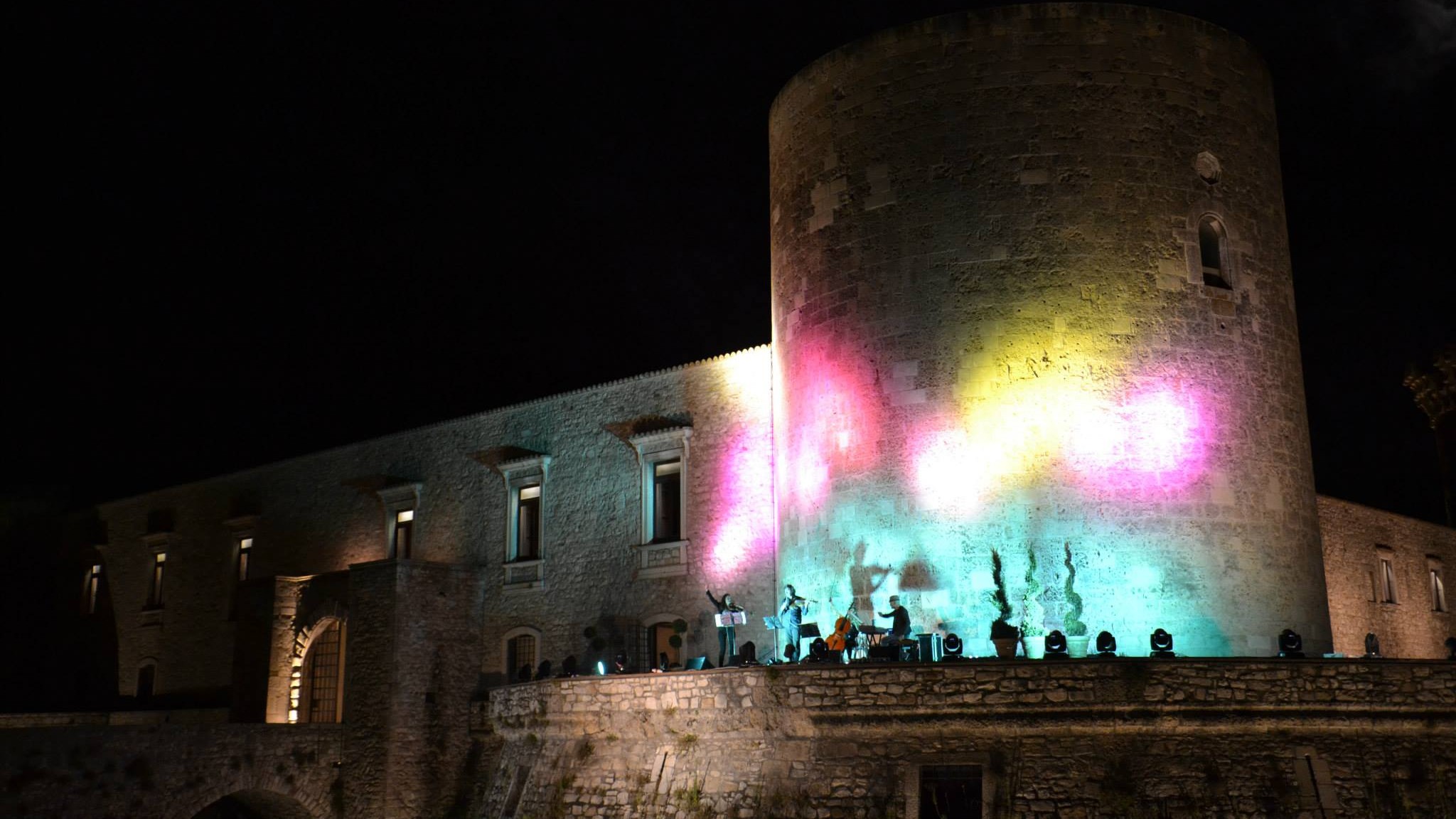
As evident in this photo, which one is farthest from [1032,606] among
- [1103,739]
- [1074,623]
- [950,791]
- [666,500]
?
[666,500]

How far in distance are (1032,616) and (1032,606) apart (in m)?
0.13

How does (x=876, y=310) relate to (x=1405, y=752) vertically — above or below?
above

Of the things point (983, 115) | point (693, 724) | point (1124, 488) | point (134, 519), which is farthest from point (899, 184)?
point (134, 519)

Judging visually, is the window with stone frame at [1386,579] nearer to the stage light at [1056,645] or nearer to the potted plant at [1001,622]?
the potted plant at [1001,622]

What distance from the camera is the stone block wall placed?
13703mm

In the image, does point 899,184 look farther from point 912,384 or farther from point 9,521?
point 9,521

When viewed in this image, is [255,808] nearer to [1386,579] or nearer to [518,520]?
[518,520]

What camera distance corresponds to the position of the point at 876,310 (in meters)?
19.3

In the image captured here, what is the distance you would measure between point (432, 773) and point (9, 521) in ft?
74.9

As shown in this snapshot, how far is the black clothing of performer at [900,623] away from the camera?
59.0 feet

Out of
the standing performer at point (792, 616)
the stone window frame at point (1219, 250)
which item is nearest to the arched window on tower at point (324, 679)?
the standing performer at point (792, 616)

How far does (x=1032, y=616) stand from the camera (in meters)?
17.8

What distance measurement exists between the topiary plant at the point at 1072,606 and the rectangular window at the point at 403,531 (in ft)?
54.5

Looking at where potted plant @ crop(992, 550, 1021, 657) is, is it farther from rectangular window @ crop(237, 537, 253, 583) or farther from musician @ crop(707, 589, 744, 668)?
rectangular window @ crop(237, 537, 253, 583)
